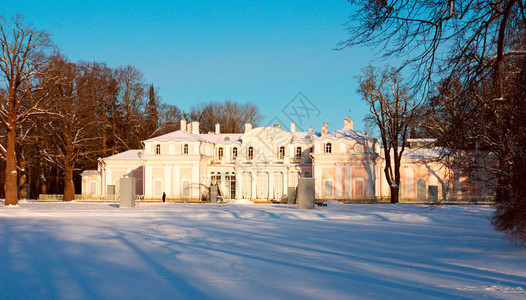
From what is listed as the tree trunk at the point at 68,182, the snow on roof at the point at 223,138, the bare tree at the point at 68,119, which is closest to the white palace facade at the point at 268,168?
the snow on roof at the point at 223,138

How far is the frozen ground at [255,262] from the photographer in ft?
28.2

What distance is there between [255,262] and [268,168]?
118 ft

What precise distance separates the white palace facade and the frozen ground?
81.3ft

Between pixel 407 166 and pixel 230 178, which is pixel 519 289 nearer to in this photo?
pixel 407 166

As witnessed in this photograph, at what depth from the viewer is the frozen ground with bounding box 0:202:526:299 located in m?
8.59

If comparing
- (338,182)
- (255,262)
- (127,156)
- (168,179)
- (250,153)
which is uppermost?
(250,153)

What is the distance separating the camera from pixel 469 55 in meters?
7.30

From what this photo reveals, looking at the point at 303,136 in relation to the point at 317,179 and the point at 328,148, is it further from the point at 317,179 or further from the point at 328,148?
the point at 317,179

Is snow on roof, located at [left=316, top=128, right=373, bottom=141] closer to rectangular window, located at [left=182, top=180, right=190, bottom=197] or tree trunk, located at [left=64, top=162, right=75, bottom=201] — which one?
rectangular window, located at [left=182, top=180, right=190, bottom=197]

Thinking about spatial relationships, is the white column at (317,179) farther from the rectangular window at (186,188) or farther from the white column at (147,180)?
the white column at (147,180)

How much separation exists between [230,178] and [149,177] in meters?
7.78

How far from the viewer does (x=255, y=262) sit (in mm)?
11422

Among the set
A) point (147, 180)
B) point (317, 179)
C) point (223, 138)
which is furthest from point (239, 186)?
point (147, 180)

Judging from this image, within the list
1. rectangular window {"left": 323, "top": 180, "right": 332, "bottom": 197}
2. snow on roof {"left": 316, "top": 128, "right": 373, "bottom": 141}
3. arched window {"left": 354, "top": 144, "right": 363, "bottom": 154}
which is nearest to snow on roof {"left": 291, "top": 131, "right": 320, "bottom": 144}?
snow on roof {"left": 316, "top": 128, "right": 373, "bottom": 141}
